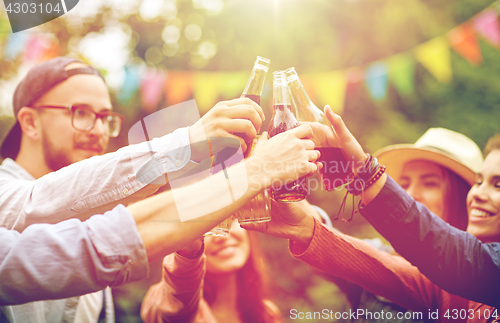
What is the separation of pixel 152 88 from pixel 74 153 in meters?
2.59

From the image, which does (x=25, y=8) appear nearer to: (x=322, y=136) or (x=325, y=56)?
(x=325, y=56)

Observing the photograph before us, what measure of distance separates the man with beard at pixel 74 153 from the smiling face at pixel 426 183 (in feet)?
4.01

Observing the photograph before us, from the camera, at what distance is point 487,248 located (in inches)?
45.9

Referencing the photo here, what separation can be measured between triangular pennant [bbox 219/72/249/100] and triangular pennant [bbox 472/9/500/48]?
83.4 inches

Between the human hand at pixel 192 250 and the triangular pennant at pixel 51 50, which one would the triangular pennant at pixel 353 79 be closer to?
the human hand at pixel 192 250

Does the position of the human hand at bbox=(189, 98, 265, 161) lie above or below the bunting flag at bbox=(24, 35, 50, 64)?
below

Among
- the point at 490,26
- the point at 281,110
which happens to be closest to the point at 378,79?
the point at 490,26

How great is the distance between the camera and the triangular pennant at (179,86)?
3631mm

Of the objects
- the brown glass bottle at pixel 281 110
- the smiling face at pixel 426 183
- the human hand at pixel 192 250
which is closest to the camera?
the brown glass bottle at pixel 281 110

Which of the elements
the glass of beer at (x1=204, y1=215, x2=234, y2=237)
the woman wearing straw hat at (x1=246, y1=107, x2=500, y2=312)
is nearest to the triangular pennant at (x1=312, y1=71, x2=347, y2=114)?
the woman wearing straw hat at (x1=246, y1=107, x2=500, y2=312)

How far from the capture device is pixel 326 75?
11.6 feet

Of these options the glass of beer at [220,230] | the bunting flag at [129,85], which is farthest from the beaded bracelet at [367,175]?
the bunting flag at [129,85]

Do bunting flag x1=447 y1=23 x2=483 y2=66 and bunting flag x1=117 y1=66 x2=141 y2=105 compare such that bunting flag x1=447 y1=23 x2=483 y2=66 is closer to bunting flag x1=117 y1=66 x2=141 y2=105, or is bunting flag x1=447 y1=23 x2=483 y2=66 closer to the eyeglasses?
the eyeglasses

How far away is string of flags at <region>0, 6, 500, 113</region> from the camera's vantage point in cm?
285
